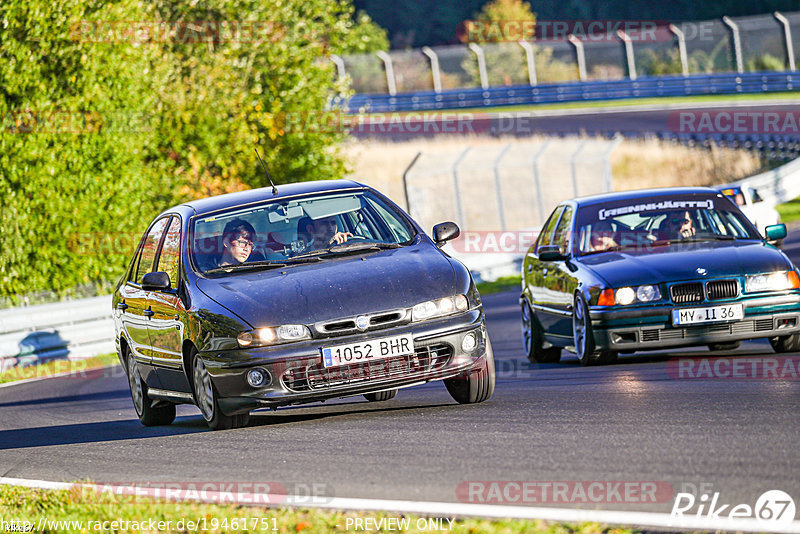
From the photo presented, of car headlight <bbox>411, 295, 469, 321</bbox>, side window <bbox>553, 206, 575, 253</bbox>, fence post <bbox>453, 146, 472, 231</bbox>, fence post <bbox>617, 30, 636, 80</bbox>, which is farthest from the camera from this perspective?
fence post <bbox>617, 30, 636, 80</bbox>

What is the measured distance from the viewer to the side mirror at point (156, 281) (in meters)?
9.01

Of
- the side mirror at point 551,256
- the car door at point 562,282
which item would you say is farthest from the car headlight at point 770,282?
the side mirror at point 551,256

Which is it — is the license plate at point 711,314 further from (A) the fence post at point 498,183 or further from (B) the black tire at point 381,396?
(A) the fence post at point 498,183

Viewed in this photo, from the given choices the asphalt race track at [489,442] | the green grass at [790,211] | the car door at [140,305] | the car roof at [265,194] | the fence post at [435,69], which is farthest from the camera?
the fence post at [435,69]

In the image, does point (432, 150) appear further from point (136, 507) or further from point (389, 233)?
point (136, 507)

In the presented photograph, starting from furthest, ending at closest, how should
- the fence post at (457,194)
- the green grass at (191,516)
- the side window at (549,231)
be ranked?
the fence post at (457,194) < the side window at (549,231) < the green grass at (191,516)

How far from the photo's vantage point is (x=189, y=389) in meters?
8.93

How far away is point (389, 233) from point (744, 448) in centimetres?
348

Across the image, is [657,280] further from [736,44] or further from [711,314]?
[736,44]

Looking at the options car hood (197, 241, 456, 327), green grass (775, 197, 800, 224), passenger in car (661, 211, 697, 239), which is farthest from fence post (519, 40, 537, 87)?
car hood (197, 241, 456, 327)

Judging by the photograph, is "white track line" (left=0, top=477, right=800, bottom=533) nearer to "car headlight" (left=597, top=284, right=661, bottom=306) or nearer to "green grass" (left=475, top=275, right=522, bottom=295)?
"car headlight" (left=597, top=284, right=661, bottom=306)

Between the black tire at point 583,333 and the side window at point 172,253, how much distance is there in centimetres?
340

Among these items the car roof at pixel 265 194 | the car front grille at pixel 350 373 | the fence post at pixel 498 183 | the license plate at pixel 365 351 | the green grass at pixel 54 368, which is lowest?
the fence post at pixel 498 183

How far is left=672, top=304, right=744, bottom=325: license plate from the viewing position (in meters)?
10.4
